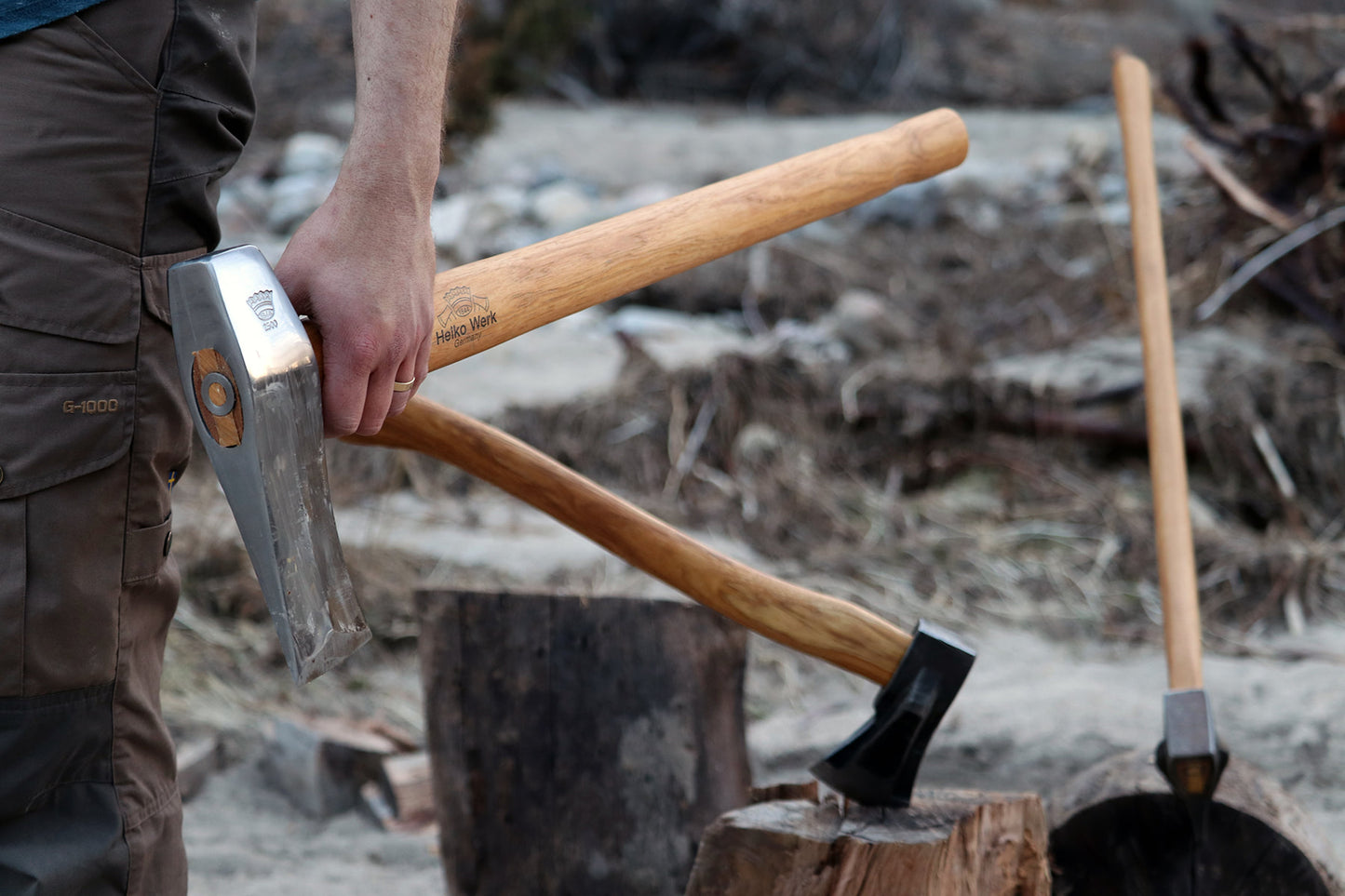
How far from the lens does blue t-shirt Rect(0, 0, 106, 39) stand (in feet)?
3.76

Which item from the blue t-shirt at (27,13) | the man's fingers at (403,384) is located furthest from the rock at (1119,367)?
the blue t-shirt at (27,13)

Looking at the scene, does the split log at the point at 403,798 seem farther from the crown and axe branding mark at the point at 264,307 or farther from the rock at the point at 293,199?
the rock at the point at 293,199

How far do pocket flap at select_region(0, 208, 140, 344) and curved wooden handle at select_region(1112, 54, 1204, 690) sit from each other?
5.65 feet

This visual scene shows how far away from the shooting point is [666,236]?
5.56 feet

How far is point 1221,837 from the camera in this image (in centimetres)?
185

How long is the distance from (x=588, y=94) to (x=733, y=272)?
642 centimetres

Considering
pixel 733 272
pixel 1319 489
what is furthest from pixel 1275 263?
pixel 733 272

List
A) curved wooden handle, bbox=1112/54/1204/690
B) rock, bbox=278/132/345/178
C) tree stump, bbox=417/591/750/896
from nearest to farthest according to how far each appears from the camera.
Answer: curved wooden handle, bbox=1112/54/1204/690 < tree stump, bbox=417/591/750/896 < rock, bbox=278/132/345/178

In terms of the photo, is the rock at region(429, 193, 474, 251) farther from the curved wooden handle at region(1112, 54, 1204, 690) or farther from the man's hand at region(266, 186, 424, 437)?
the man's hand at region(266, 186, 424, 437)

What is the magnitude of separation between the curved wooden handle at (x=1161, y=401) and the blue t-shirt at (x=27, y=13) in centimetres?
185

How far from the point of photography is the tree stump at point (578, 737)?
2123 millimetres

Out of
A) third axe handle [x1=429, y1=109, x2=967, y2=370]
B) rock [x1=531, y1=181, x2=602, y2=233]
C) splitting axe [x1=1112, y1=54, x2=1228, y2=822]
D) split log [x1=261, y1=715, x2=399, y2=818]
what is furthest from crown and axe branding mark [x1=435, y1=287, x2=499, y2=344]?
rock [x1=531, y1=181, x2=602, y2=233]

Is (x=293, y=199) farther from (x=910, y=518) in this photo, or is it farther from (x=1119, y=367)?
(x=1119, y=367)

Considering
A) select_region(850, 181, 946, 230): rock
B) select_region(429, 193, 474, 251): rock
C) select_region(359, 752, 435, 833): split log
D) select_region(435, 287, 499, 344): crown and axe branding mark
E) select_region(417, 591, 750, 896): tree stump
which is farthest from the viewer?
select_region(850, 181, 946, 230): rock
